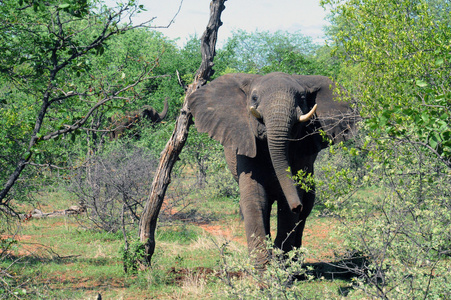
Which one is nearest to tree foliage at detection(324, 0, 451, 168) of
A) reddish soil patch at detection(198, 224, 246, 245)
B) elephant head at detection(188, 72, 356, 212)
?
elephant head at detection(188, 72, 356, 212)

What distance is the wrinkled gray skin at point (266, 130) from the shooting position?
6641 mm

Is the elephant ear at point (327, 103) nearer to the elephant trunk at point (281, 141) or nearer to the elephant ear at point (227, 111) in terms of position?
the elephant ear at point (227, 111)

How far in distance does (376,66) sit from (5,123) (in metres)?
5.65

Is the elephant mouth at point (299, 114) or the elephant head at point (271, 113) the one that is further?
the elephant mouth at point (299, 114)

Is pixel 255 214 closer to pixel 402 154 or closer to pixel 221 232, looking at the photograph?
pixel 402 154

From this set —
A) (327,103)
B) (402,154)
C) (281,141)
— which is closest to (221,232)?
(327,103)

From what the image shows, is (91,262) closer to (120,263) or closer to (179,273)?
(120,263)

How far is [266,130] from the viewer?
22.3 ft

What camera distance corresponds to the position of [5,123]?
8.44 meters

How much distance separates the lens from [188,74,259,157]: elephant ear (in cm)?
715

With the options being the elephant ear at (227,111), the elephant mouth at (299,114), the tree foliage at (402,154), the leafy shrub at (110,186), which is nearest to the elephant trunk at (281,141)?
the elephant mouth at (299,114)

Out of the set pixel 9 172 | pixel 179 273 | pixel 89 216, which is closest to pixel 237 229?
pixel 89 216

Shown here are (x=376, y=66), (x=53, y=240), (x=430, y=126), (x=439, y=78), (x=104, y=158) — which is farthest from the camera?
(x=104, y=158)

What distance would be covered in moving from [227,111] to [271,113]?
958 millimetres
